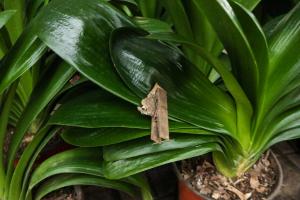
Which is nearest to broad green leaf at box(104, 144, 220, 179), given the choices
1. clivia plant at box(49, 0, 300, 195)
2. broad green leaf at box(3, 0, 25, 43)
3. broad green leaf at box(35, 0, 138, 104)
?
clivia plant at box(49, 0, 300, 195)

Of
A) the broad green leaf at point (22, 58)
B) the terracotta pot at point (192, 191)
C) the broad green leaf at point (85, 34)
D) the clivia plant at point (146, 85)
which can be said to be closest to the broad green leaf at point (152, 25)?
the clivia plant at point (146, 85)

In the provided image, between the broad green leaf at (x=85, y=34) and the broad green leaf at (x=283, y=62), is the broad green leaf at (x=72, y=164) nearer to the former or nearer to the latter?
the broad green leaf at (x=85, y=34)

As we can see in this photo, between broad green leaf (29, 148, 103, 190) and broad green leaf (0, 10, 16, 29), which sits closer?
broad green leaf (0, 10, 16, 29)

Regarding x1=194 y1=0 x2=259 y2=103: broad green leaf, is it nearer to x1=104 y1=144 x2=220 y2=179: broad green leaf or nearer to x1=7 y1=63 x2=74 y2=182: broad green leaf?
x1=104 y1=144 x2=220 y2=179: broad green leaf

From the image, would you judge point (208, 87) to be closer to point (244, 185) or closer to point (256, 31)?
point (256, 31)

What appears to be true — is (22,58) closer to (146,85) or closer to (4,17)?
(4,17)

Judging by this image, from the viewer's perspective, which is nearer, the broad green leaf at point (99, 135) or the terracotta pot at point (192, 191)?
the broad green leaf at point (99, 135)
